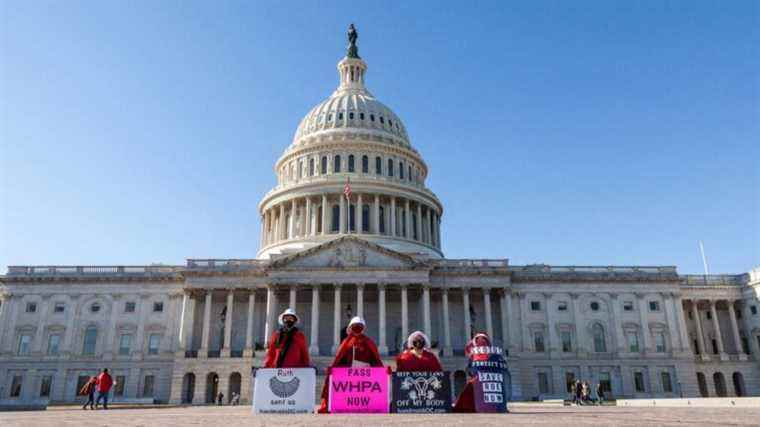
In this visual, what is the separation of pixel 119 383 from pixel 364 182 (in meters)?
34.7

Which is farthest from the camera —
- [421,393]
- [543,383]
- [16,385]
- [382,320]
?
[543,383]

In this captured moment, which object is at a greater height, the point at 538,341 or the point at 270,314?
the point at 270,314

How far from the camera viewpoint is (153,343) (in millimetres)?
58531

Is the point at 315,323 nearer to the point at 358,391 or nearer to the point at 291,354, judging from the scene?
the point at 291,354

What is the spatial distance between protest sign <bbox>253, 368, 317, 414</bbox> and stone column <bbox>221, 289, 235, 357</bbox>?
145ft

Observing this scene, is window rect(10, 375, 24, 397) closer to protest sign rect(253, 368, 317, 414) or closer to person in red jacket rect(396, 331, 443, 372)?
protest sign rect(253, 368, 317, 414)

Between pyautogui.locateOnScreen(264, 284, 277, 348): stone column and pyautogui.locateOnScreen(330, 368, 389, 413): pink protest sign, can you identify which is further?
pyautogui.locateOnScreen(264, 284, 277, 348): stone column

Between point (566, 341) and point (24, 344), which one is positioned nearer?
point (24, 344)

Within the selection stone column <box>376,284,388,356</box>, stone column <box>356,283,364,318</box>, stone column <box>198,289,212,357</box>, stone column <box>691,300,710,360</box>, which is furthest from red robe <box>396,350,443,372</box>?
stone column <box>691,300,710,360</box>

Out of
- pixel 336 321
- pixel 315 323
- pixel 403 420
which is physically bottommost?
pixel 403 420

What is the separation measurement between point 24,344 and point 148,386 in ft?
45.7

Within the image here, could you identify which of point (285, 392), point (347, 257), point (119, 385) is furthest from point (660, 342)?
point (285, 392)

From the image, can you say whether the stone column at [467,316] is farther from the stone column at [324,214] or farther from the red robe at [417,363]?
the red robe at [417,363]

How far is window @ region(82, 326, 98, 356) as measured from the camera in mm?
58125
